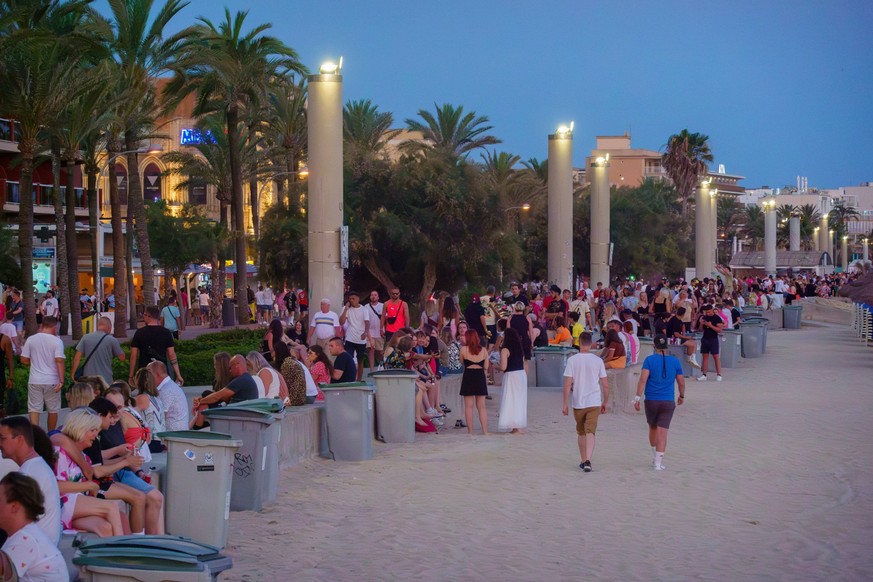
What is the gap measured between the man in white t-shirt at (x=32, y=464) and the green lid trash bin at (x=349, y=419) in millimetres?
6865

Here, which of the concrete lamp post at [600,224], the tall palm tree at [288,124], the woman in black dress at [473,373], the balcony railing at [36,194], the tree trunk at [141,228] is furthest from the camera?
the balcony railing at [36,194]

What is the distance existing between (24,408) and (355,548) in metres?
9.75

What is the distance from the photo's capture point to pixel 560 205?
3450cm

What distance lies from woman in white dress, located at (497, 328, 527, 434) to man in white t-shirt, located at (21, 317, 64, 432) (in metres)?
5.83

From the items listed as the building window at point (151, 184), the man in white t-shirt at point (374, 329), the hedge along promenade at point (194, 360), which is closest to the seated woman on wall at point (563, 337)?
the man in white t-shirt at point (374, 329)

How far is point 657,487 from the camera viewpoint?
12.7 m

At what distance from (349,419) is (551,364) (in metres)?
8.29

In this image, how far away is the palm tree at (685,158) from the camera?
87.4 m

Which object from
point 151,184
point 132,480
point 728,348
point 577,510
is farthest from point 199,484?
point 151,184

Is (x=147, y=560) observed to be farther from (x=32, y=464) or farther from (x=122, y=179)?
(x=122, y=179)

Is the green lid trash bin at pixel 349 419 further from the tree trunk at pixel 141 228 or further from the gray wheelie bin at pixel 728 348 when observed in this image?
the tree trunk at pixel 141 228

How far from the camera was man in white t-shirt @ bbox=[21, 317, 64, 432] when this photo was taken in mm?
14133

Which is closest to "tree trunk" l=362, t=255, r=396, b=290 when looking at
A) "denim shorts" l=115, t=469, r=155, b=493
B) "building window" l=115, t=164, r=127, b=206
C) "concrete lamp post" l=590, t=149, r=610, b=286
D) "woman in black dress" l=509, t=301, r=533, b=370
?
"concrete lamp post" l=590, t=149, r=610, b=286

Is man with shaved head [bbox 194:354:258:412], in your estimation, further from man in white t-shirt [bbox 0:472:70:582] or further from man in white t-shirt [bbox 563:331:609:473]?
man in white t-shirt [bbox 0:472:70:582]
